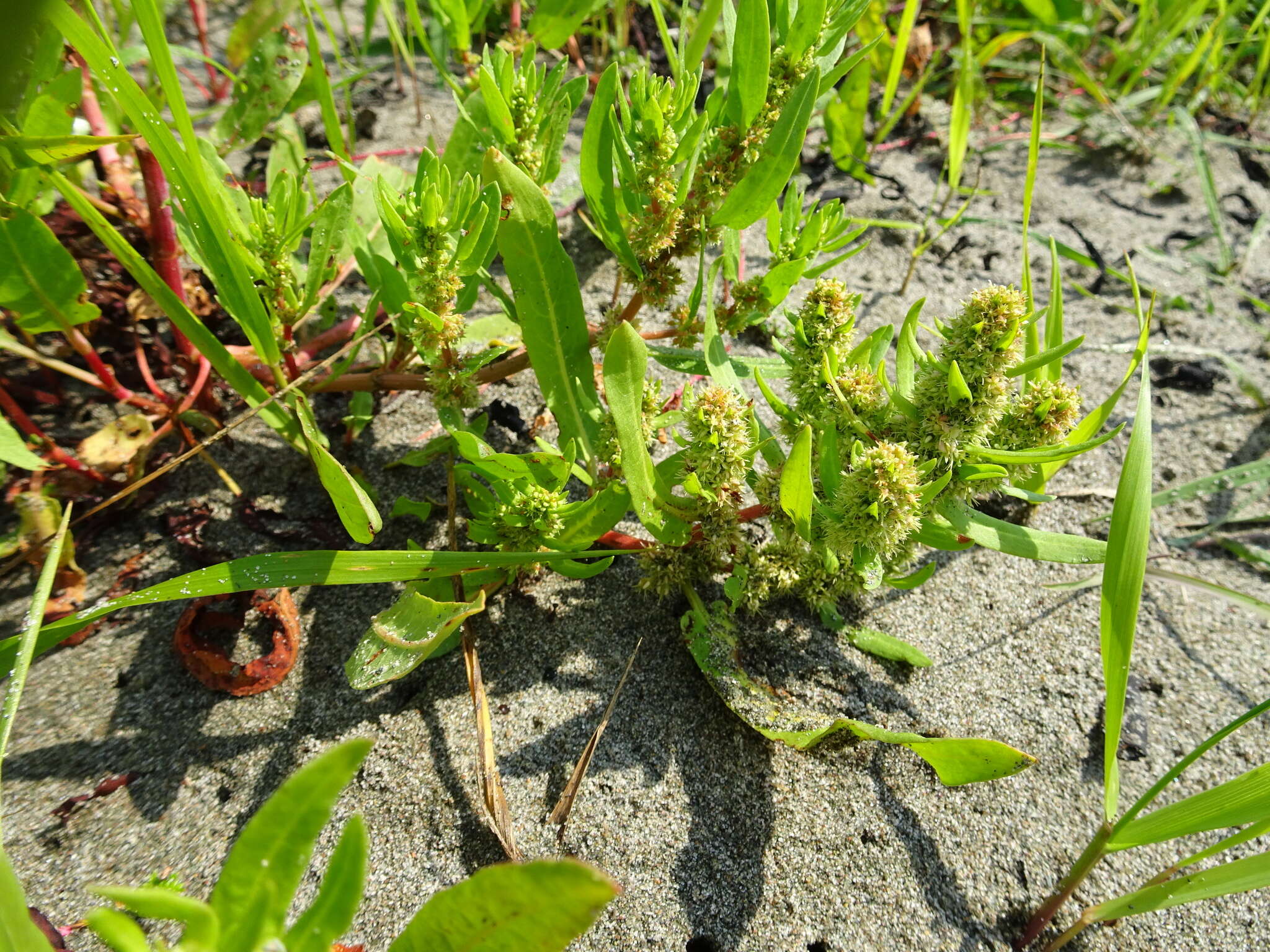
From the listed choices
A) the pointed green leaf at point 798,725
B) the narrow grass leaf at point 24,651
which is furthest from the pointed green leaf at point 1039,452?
the narrow grass leaf at point 24,651

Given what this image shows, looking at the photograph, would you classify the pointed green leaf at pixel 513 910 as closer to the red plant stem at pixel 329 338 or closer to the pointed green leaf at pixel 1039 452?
the pointed green leaf at pixel 1039 452

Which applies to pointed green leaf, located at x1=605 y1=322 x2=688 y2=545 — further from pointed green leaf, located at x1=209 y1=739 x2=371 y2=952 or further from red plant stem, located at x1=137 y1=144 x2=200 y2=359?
red plant stem, located at x1=137 y1=144 x2=200 y2=359

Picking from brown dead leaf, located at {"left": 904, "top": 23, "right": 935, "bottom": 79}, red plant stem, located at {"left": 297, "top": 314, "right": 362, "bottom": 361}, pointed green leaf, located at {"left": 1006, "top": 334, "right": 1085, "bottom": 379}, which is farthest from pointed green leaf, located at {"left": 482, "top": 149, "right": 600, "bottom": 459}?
brown dead leaf, located at {"left": 904, "top": 23, "right": 935, "bottom": 79}

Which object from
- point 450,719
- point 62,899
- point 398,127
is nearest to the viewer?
point 62,899

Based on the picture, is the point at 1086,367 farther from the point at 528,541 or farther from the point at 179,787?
the point at 179,787

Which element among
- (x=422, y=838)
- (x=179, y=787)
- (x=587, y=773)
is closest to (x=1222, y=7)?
(x=587, y=773)

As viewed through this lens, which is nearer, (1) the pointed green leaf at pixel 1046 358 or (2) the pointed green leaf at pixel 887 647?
(1) the pointed green leaf at pixel 1046 358
